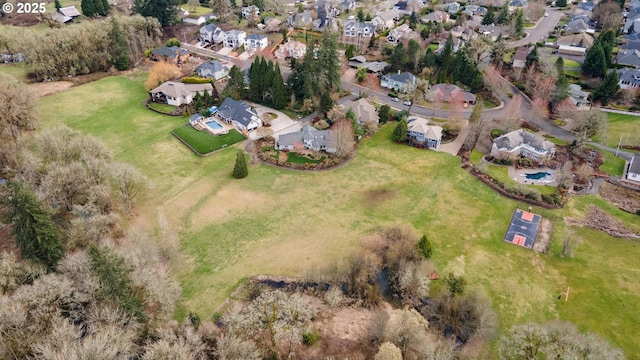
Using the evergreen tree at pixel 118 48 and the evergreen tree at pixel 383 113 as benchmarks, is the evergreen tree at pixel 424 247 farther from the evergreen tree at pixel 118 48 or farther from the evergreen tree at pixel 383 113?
the evergreen tree at pixel 118 48

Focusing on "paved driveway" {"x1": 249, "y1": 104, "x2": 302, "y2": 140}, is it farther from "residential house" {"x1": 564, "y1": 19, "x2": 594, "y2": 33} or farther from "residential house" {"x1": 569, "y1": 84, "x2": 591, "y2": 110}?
"residential house" {"x1": 564, "y1": 19, "x2": 594, "y2": 33}

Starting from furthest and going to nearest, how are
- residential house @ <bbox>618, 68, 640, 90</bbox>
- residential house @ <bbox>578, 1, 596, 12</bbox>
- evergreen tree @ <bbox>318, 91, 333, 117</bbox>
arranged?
residential house @ <bbox>578, 1, 596, 12</bbox>
residential house @ <bbox>618, 68, 640, 90</bbox>
evergreen tree @ <bbox>318, 91, 333, 117</bbox>

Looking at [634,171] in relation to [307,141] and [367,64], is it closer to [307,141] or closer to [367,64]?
[307,141]

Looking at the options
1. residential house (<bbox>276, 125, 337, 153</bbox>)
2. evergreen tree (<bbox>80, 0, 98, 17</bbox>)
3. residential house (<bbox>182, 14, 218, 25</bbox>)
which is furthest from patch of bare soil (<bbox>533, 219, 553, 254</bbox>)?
evergreen tree (<bbox>80, 0, 98, 17</bbox>)

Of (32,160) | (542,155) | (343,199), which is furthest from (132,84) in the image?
(542,155)

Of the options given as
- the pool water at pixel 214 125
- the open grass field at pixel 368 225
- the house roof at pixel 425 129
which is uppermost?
the house roof at pixel 425 129

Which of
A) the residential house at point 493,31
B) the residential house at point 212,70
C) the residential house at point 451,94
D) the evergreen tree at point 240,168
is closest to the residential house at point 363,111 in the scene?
the residential house at point 451,94
